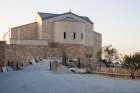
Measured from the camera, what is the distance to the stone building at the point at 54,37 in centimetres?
5416

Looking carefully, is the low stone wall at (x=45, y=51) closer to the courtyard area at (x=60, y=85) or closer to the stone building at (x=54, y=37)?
the stone building at (x=54, y=37)

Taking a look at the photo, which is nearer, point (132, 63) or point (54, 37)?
point (132, 63)

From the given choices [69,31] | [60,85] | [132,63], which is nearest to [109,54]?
[69,31]

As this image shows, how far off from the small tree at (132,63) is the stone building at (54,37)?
23.5 meters

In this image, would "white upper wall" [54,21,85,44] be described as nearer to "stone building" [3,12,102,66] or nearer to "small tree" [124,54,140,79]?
"stone building" [3,12,102,66]

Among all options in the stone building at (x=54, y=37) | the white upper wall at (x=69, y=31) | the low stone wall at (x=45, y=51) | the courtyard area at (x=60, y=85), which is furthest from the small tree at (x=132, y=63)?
the white upper wall at (x=69, y=31)

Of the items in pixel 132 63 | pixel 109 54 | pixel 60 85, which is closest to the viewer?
pixel 60 85

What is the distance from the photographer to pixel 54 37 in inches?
2323

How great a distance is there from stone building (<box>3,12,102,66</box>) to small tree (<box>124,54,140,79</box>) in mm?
23527

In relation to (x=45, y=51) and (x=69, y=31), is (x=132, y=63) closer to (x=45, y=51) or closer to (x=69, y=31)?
(x=45, y=51)

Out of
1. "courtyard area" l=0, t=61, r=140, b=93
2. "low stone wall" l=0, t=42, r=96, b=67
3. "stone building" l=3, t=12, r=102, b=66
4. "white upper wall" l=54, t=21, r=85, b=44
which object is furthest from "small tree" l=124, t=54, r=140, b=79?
"white upper wall" l=54, t=21, r=85, b=44

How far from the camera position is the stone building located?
54156 millimetres

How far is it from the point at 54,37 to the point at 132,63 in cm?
2994

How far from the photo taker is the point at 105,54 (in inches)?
2090
